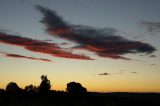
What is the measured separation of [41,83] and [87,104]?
8373cm

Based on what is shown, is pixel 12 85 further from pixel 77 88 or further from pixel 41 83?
pixel 77 88

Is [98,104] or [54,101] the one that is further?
[54,101]

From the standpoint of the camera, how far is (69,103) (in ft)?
119

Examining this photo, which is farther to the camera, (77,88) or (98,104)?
(77,88)

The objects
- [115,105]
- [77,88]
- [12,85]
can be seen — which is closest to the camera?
[115,105]

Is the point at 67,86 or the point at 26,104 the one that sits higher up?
the point at 67,86

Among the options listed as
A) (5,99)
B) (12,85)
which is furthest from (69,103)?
(12,85)

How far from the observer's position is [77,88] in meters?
113

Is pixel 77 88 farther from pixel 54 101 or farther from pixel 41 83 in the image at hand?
pixel 54 101

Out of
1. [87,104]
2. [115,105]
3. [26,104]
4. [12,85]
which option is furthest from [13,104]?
[12,85]

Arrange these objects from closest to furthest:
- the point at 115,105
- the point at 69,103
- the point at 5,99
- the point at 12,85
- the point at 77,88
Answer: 1. the point at 115,105
2. the point at 69,103
3. the point at 5,99
4. the point at 77,88
5. the point at 12,85

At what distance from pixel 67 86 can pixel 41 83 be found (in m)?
10.4

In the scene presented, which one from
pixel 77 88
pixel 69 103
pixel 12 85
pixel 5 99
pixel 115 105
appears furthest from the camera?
pixel 12 85

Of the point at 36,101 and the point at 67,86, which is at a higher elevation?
the point at 67,86
